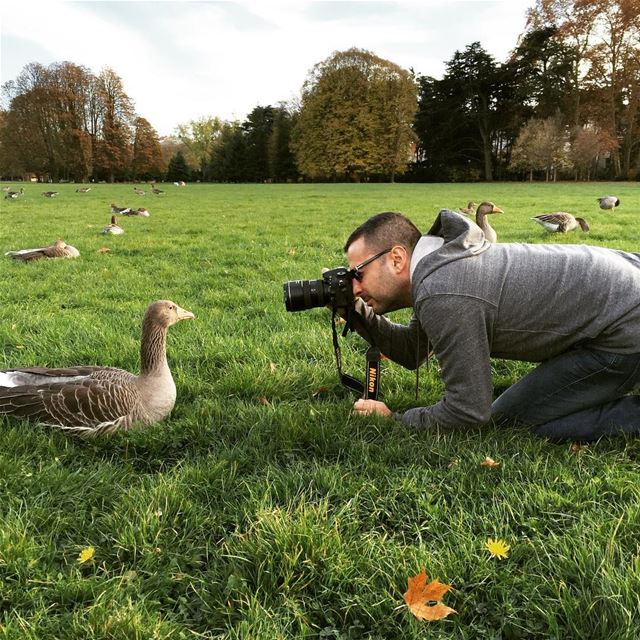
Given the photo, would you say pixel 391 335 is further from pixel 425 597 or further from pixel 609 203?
pixel 609 203

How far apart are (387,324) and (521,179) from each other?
54374 mm

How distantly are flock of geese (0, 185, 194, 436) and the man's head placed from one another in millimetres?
1387

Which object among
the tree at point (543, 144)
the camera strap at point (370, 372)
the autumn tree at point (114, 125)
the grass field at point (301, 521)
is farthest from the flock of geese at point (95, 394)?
the autumn tree at point (114, 125)

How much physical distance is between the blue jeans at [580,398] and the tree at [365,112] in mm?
52735

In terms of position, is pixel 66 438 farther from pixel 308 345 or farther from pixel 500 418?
pixel 500 418

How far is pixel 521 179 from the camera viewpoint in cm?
5197

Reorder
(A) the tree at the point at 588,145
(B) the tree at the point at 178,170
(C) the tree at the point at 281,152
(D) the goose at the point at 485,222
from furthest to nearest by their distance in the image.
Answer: (B) the tree at the point at 178,170 → (C) the tree at the point at 281,152 → (A) the tree at the point at 588,145 → (D) the goose at the point at 485,222

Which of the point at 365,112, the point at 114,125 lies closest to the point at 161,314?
the point at 365,112

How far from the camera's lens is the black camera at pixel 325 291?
2.85 metres

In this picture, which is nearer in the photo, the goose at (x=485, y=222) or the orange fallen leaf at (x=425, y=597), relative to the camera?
the orange fallen leaf at (x=425, y=597)

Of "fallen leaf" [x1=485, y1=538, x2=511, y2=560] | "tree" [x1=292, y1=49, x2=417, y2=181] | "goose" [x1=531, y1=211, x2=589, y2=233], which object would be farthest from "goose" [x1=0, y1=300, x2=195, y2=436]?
"tree" [x1=292, y1=49, x2=417, y2=181]

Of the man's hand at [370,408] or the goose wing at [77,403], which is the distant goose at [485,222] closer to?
the man's hand at [370,408]

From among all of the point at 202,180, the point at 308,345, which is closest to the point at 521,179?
the point at 202,180

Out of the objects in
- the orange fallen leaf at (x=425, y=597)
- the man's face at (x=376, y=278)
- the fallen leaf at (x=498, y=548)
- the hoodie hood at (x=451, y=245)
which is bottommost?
the orange fallen leaf at (x=425, y=597)
